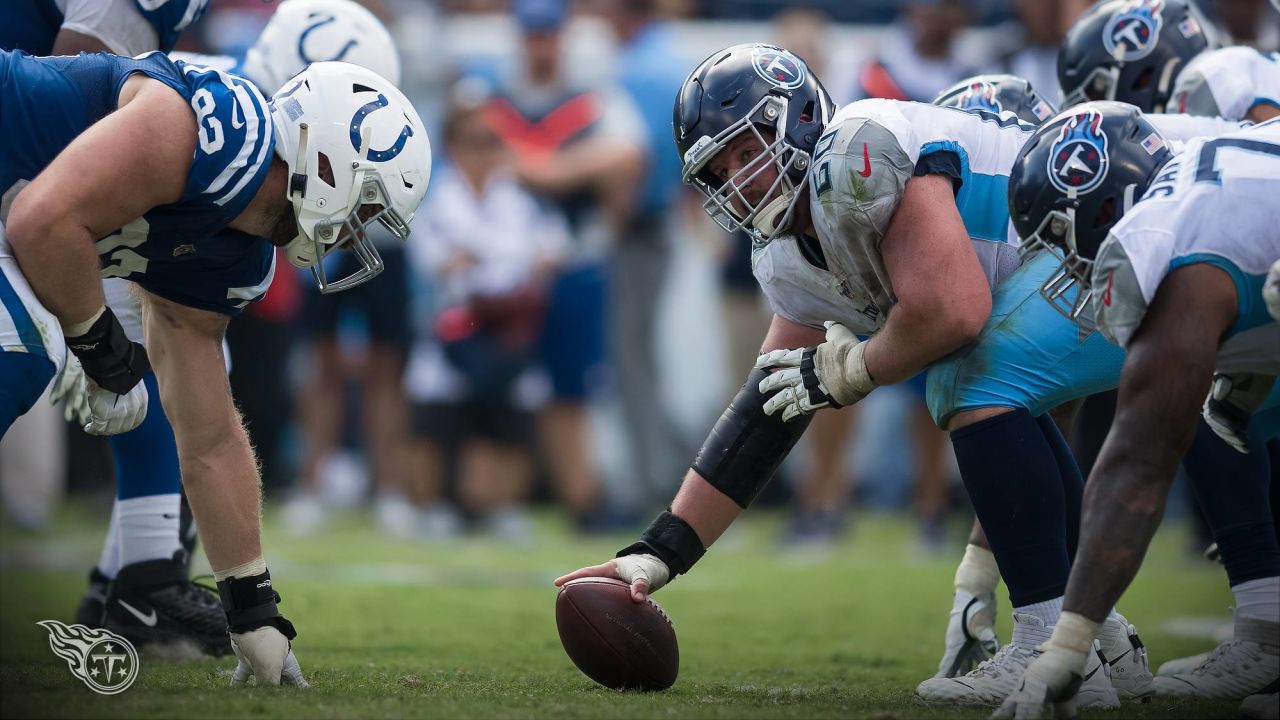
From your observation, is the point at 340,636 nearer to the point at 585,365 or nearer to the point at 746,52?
the point at 746,52

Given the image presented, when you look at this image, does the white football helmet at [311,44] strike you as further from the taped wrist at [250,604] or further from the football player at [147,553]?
the taped wrist at [250,604]

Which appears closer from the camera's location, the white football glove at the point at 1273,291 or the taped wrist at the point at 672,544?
the white football glove at the point at 1273,291

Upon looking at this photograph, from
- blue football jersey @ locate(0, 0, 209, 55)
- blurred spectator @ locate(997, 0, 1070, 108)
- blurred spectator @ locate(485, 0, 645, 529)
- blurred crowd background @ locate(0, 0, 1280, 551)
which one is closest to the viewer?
blue football jersey @ locate(0, 0, 209, 55)

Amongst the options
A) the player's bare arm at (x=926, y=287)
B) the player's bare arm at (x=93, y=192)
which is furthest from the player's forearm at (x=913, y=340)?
the player's bare arm at (x=93, y=192)

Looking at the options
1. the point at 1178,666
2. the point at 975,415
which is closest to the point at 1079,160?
the point at 975,415

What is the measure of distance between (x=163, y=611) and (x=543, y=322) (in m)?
4.62

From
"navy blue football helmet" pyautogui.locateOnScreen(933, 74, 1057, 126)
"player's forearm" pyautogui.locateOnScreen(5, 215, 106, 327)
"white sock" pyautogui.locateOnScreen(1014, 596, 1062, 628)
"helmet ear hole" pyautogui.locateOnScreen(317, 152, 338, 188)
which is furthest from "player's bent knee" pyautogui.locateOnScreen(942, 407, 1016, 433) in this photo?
"player's forearm" pyautogui.locateOnScreen(5, 215, 106, 327)

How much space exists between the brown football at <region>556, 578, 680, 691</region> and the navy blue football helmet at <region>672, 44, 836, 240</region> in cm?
103

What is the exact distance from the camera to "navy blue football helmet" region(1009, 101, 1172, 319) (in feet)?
10.2

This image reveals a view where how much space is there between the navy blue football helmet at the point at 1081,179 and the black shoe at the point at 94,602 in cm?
296

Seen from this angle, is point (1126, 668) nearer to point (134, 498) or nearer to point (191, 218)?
point (191, 218)

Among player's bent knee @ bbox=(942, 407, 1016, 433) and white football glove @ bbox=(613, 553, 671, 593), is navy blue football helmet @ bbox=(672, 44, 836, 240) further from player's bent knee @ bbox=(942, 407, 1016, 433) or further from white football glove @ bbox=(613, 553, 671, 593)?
white football glove @ bbox=(613, 553, 671, 593)

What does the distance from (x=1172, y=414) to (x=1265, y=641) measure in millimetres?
1257

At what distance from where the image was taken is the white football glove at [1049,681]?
2.83 meters
